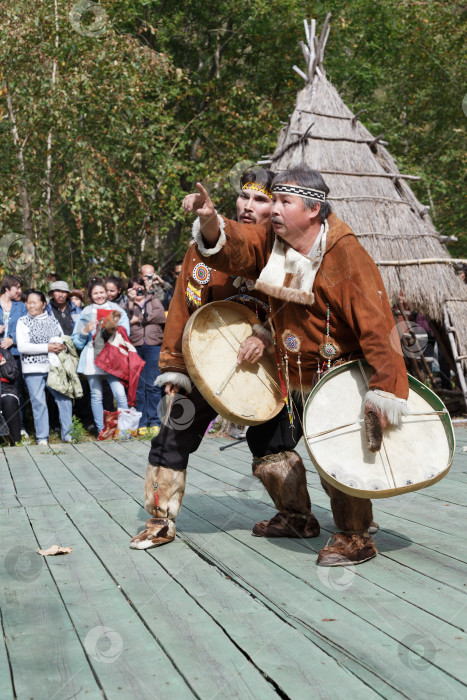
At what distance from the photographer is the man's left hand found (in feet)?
12.4

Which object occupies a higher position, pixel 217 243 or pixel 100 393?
pixel 217 243

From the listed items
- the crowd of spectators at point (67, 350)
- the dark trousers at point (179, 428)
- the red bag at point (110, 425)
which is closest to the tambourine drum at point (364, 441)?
the dark trousers at point (179, 428)

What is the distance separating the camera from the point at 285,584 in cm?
326

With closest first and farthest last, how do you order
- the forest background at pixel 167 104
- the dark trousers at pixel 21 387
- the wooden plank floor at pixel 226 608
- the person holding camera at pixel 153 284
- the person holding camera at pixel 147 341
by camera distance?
the wooden plank floor at pixel 226 608, the dark trousers at pixel 21 387, the person holding camera at pixel 147 341, the person holding camera at pixel 153 284, the forest background at pixel 167 104

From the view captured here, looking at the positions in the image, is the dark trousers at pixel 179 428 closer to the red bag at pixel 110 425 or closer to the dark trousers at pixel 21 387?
the red bag at pixel 110 425

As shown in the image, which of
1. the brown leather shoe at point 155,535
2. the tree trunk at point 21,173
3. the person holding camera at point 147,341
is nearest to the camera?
the brown leather shoe at point 155,535

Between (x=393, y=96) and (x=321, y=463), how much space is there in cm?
1984

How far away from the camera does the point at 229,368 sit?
12.4ft

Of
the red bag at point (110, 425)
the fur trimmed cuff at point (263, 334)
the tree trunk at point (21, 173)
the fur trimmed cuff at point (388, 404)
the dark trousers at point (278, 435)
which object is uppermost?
the tree trunk at point (21, 173)

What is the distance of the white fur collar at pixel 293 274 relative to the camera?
3461mm

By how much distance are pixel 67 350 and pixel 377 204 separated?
13.6 ft

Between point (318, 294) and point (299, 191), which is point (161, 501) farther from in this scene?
point (299, 191)

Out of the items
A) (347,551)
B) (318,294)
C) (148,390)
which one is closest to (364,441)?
(347,551)

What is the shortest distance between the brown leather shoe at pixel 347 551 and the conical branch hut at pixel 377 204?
5942 mm
